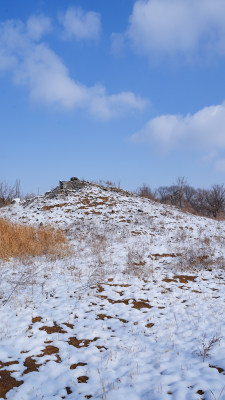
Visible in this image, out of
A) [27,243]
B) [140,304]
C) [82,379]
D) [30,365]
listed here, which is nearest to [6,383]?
[30,365]

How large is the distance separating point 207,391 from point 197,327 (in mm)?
1672

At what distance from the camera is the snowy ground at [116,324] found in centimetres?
294

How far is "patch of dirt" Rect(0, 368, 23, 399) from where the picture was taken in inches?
112

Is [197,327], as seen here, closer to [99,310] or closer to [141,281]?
[99,310]

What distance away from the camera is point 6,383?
297cm

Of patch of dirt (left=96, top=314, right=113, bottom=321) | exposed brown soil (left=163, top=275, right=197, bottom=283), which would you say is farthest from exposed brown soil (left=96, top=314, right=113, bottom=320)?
exposed brown soil (left=163, top=275, right=197, bottom=283)

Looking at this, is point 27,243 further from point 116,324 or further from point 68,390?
point 68,390

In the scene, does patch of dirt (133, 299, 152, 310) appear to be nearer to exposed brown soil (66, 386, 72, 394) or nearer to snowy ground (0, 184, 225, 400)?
snowy ground (0, 184, 225, 400)

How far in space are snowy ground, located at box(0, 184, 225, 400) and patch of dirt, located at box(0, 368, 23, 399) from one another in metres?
0.01

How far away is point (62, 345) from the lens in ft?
12.6

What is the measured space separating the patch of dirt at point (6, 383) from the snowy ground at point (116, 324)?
0.04 ft

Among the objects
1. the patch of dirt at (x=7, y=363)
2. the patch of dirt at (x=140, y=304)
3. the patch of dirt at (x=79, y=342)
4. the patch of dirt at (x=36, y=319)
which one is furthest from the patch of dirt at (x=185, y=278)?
the patch of dirt at (x=7, y=363)

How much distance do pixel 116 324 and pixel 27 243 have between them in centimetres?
575

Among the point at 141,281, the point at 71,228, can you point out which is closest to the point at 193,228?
the point at 71,228
